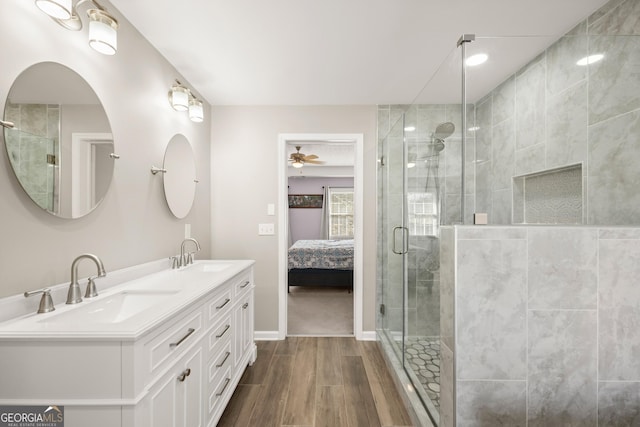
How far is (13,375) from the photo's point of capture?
86 centimetres

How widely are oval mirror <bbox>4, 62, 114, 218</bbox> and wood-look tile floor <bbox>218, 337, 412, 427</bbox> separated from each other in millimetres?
1555

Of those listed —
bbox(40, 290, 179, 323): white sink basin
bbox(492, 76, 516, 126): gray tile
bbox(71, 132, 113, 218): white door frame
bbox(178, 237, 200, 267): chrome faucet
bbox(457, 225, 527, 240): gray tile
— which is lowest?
bbox(40, 290, 179, 323): white sink basin

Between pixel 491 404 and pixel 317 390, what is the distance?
47.1 inches

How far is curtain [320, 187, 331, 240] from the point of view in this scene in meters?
7.29

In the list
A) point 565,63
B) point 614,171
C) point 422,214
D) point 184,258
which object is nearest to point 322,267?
point 184,258

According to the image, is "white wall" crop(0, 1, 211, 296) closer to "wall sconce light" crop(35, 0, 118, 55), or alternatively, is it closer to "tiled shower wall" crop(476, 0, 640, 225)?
"wall sconce light" crop(35, 0, 118, 55)

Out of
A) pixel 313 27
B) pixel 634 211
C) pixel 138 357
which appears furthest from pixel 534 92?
pixel 138 357

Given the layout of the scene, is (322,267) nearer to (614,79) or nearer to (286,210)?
(286,210)

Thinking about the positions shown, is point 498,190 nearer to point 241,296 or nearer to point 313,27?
point 313,27

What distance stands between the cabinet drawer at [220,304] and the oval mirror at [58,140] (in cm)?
79

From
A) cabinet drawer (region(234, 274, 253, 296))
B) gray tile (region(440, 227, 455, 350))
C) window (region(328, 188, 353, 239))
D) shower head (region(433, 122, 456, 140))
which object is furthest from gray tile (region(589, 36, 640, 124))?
window (region(328, 188, 353, 239))

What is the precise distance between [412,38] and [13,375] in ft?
8.31

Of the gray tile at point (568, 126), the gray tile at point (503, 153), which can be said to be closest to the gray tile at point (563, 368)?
the gray tile at point (503, 153)

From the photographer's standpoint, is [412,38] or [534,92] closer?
[534,92]
